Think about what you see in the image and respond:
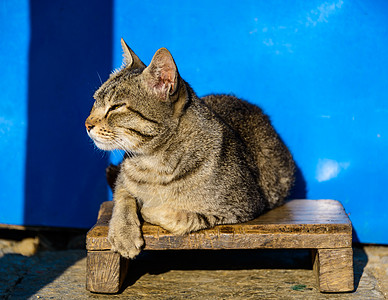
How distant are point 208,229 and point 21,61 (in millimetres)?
2223

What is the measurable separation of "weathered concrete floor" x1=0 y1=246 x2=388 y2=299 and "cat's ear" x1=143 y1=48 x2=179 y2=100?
4.07 ft

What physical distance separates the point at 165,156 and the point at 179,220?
383 millimetres

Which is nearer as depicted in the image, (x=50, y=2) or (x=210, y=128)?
(x=210, y=128)

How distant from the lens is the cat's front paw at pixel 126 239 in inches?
115

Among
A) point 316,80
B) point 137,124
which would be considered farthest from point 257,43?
point 137,124

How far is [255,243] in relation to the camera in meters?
3.07

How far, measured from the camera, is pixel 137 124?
292cm

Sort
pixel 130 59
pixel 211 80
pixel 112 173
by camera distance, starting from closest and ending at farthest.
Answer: pixel 130 59 → pixel 112 173 → pixel 211 80

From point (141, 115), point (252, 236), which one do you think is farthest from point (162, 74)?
point (252, 236)

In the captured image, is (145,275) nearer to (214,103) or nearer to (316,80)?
(214,103)

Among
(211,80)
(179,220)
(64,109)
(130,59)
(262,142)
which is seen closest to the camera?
(179,220)

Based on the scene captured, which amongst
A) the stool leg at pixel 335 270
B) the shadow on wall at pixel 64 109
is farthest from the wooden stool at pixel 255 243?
the shadow on wall at pixel 64 109

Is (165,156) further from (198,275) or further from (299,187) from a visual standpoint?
(299,187)

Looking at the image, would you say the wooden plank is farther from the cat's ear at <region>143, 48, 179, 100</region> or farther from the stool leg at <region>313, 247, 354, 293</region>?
the cat's ear at <region>143, 48, 179, 100</region>
